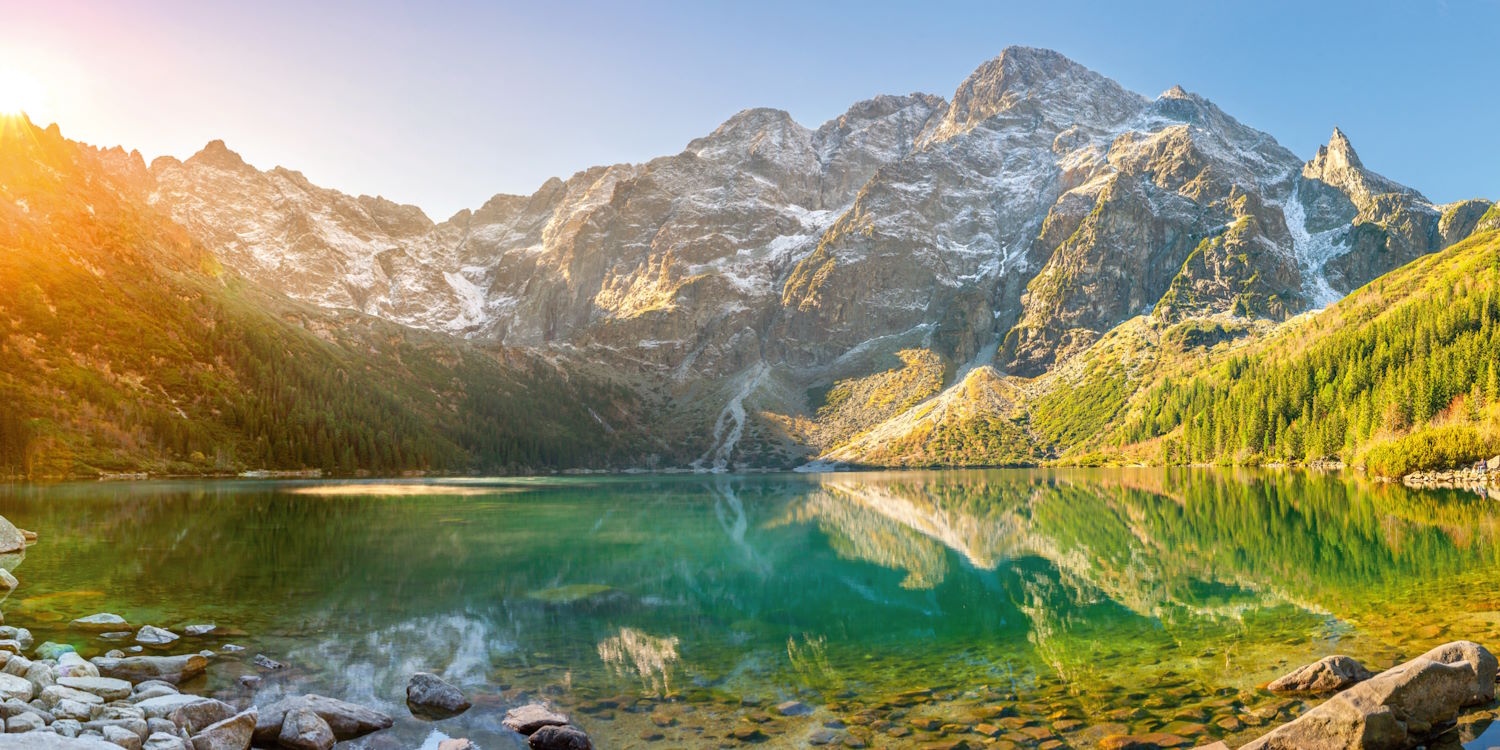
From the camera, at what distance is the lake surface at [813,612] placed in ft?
55.8

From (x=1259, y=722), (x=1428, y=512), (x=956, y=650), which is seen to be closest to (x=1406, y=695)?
(x=1259, y=722)

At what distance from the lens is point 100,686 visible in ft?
52.3

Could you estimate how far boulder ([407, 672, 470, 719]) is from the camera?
17359mm

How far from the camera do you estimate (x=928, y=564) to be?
41.5 meters

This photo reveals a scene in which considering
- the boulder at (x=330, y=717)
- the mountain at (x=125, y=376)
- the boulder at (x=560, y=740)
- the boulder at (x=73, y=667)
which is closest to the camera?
the boulder at (x=560, y=740)

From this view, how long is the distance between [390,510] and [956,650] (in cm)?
6535

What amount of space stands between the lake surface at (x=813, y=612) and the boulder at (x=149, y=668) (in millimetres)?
665

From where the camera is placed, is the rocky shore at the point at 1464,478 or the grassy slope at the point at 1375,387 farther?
the grassy slope at the point at 1375,387

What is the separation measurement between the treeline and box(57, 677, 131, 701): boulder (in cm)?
11036

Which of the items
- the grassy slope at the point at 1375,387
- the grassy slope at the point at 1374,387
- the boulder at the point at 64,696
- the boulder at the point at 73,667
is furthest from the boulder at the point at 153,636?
the grassy slope at the point at 1375,387

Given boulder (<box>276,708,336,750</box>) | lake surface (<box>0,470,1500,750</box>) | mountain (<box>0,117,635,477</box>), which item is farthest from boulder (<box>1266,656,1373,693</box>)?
mountain (<box>0,117,635,477</box>)

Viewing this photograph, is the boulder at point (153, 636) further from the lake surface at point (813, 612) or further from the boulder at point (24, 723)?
the boulder at point (24, 723)

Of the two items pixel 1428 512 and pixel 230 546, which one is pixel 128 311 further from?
pixel 1428 512

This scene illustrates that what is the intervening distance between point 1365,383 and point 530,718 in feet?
506
